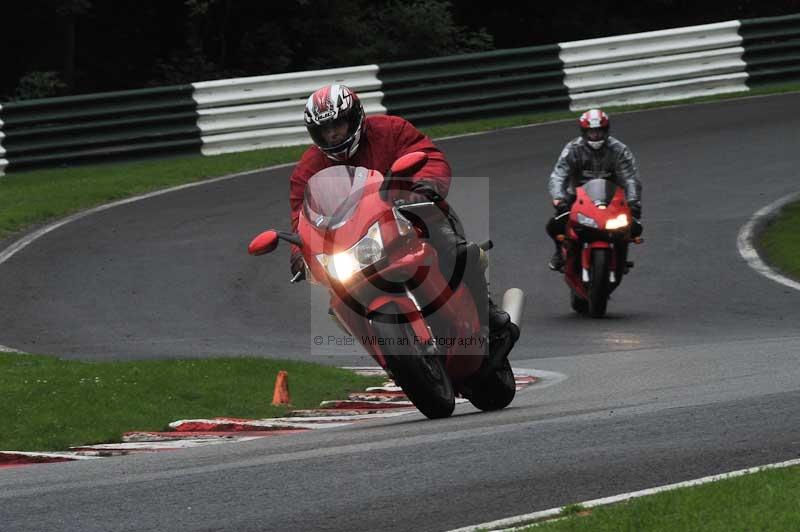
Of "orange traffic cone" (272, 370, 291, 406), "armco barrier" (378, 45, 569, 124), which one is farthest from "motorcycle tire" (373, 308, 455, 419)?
"armco barrier" (378, 45, 569, 124)

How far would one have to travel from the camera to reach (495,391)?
28.7 ft

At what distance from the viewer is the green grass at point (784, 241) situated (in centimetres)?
1540

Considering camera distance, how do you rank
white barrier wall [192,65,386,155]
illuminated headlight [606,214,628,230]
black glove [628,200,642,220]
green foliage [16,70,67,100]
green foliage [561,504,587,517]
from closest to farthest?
1. green foliage [561,504,587,517]
2. illuminated headlight [606,214,628,230]
3. black glove [628,200,642,220]
4. white barrier wall [192,65,386,155]
5. green foliage [16,70,67,100]

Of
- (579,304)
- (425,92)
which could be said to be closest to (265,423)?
(579,304)

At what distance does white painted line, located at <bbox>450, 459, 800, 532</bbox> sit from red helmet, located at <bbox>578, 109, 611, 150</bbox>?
26.7 ft

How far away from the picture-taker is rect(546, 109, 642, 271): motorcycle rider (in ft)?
46.6

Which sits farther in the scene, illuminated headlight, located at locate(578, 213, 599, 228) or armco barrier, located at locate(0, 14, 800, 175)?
armco barrier, located at locate(0, 14, 800, 175)

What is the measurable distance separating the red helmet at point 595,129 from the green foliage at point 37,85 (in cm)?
1167

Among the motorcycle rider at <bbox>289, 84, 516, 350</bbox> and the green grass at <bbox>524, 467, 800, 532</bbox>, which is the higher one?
the motorcycle rider at <bbox>289, 84, 516, 350</bbox>

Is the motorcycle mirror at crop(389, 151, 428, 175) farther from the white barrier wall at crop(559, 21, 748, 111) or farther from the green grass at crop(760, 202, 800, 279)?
the white barrier wall at crop(559, 21, 748, 111)

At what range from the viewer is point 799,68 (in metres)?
25.1

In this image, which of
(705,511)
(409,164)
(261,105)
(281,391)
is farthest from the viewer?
(261,105)

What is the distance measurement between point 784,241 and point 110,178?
29.1 ft

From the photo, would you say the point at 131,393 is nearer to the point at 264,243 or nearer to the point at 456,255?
the point at 264,243
